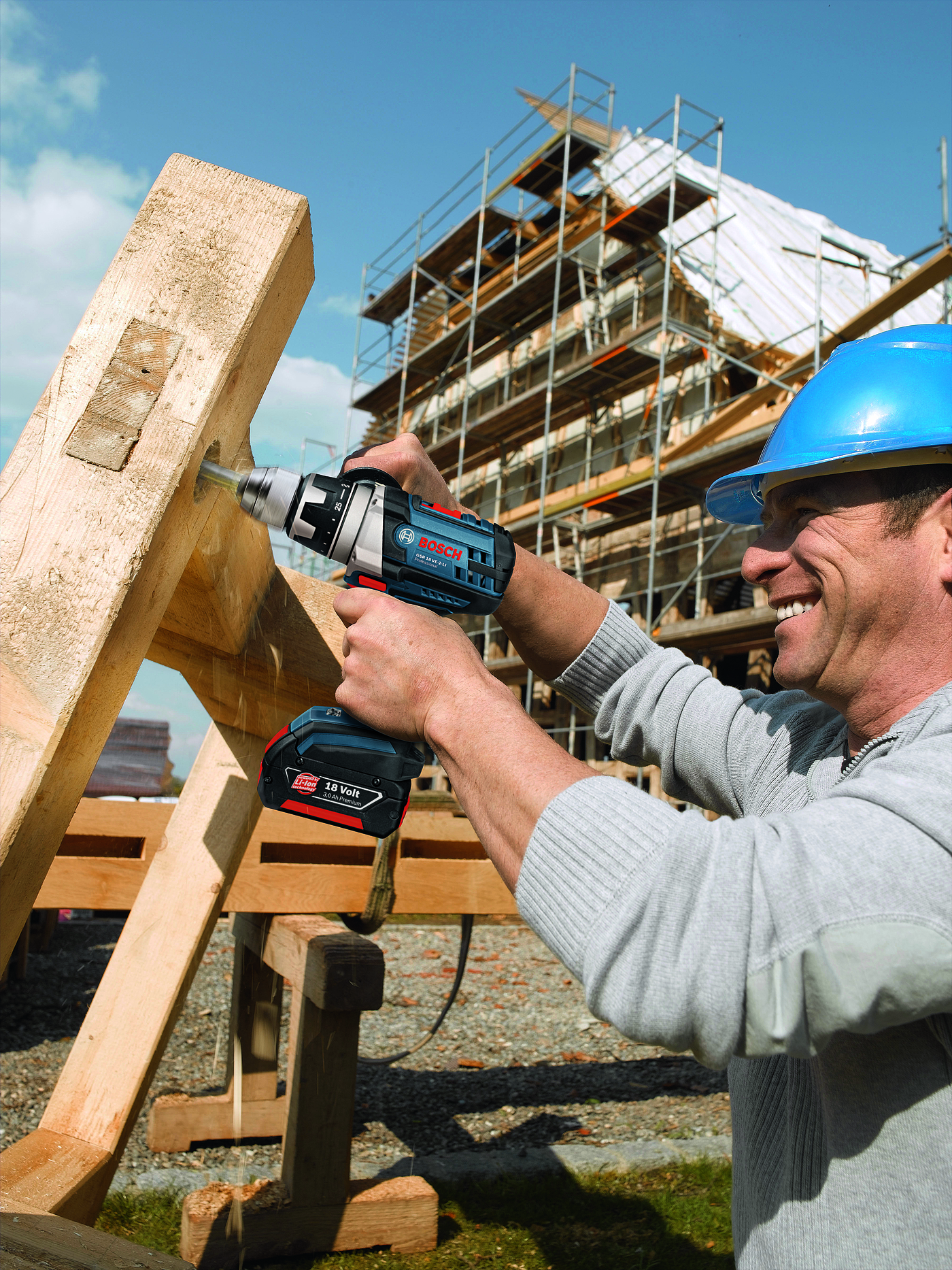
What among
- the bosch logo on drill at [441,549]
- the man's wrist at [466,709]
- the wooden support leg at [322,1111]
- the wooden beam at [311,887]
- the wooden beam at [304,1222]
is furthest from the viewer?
the wooden beam at [311,887]

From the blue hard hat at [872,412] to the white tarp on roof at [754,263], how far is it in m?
12.5

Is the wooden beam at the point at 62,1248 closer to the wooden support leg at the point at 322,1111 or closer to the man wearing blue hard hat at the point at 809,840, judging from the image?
the man wearing blue hard hat at the point at 809,840

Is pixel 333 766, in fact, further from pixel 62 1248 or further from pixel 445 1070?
pixel 445 1070

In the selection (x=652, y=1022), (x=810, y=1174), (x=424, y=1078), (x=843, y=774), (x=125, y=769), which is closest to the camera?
(x=652, y=1022)

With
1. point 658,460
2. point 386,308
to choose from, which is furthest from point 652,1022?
point 386,308

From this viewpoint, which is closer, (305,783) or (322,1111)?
(305,783)

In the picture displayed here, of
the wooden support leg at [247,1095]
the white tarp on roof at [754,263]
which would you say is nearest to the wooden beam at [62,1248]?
the wooden support leg at [247,1095]

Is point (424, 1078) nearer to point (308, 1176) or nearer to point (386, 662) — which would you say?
point (308, 1176)

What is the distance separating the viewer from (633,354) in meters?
13.6

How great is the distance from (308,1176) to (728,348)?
12.6 m

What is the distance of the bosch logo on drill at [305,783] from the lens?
1408mm

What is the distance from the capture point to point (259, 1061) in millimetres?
3602

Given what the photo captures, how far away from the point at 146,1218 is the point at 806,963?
2.82 metres

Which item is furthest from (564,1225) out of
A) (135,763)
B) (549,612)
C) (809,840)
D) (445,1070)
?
(135,763)
